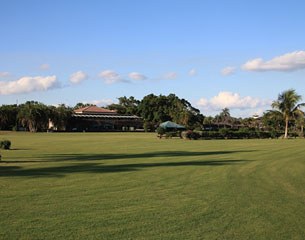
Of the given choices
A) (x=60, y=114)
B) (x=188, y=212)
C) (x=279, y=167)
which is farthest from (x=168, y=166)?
(x=60, y=114)

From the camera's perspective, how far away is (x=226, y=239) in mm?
7047

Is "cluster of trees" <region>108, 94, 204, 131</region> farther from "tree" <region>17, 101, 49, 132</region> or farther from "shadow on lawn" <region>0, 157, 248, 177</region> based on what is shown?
"shadow on lawn" <region>0, 157, 248, 177</region>

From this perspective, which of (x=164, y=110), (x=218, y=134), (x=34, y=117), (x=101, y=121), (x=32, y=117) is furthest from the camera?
(x=164, y=110)

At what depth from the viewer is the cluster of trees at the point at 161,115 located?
63656 millimetres

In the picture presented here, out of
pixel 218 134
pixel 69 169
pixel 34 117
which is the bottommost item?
pixel 69 169

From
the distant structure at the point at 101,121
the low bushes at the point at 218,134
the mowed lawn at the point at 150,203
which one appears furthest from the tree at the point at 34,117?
the mowed lawn at the point at 150,203

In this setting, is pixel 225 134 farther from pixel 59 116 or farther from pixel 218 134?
pixel 59 116

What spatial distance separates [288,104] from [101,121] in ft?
181

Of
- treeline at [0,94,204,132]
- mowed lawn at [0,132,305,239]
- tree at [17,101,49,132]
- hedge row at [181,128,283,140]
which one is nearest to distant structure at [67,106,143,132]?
treeline at [0,94,204,132]

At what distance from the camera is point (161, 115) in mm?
111062

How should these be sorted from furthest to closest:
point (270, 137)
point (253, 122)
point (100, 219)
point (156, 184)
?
point (253, 122)
point (270, 137)
point (156, 184)
point (100, 219)

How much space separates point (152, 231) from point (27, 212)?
2742 millimetres

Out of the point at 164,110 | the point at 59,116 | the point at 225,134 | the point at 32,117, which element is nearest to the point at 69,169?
the point at 225,134

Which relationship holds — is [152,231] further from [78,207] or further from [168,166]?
[168,166]
